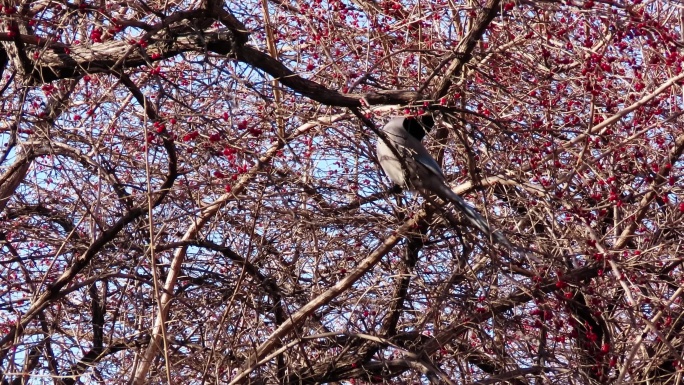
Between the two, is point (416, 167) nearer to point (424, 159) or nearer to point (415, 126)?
point (424, 159)

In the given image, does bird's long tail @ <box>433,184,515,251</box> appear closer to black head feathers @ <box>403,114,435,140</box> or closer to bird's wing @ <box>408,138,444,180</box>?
bird's wing @ <box>408,138,444,180</box>

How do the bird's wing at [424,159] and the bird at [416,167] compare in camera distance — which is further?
the bird's wing at [424,159]

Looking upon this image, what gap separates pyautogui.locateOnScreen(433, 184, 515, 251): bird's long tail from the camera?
4.31 m

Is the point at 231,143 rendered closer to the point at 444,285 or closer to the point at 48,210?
the point at 444,285

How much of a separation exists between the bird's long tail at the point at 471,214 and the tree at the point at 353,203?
0.31 feet

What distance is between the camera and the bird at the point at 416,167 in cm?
452

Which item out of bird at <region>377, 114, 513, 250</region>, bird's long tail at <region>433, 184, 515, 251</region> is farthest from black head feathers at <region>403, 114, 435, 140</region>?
bird's long tail at <region>433, 184, 515, 251</region>

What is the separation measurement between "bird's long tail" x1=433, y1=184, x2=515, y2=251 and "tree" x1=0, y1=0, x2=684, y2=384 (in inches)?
3.7

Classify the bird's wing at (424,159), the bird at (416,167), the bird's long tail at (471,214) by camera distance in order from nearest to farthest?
the bird's long tail at (471,214), the bird at (416,167), the bird's wing at (424,159)

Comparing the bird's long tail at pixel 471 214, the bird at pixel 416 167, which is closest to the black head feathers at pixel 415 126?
the bird at pixel 416 167

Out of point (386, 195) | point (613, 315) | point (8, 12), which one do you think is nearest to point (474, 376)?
point (613, 315)

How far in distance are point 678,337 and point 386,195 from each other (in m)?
1.80

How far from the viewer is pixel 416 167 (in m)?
5.04

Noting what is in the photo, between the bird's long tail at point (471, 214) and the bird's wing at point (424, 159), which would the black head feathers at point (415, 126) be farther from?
the bird's long tail at point (471, 214)
